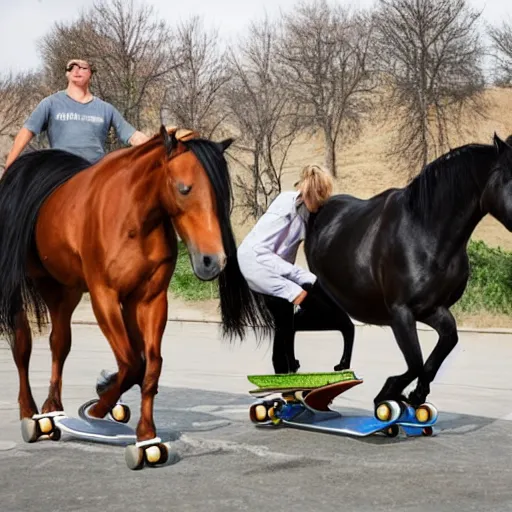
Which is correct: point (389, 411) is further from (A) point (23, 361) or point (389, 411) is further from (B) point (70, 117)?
(B) point (70, 117)

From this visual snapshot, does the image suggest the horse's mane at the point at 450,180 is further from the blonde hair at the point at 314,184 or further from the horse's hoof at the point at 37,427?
the horse's hoof at the point at 37,427

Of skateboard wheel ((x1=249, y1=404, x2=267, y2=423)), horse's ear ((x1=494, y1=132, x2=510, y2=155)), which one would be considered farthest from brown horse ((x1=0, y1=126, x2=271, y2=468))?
horse's ear ((x1=494, y1=132, x2=510, y2=155))

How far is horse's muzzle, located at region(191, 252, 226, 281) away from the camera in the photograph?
17.5ft

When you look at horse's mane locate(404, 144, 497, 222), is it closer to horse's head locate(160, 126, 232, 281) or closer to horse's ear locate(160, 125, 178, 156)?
horse's head locate(160, 126, 232, 281)

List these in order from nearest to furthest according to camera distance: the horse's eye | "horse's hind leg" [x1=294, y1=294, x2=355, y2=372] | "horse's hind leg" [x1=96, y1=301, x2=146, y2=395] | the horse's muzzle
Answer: the horse's muzzle → the horse's eye → "horse's hind leg" [x1=96, y1=301, x2=146, y2=395] → "horse's hind leg" [x1=294, y1=294, x2=355, y2=372]

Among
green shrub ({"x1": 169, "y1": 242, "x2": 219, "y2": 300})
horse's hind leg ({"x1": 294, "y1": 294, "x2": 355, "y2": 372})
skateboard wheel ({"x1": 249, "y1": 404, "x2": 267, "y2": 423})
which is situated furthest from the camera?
green shrub ({"x1": 169, "y1": 242, "x2": 219, "y2": 300})

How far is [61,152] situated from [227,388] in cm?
343

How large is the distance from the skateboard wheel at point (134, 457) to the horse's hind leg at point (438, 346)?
1.97 meters

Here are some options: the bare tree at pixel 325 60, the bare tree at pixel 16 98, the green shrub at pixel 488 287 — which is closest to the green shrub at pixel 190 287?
the green shrub at pixel 488 287

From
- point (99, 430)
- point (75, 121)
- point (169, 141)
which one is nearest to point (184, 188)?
point (169, 141)

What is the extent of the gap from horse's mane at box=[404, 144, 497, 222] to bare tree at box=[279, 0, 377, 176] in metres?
29.6

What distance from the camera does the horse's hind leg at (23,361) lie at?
675 centimetres

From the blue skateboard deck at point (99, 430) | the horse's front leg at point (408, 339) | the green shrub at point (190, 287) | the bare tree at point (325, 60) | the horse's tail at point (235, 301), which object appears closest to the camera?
the blue skateboard deck at point (99, 430)

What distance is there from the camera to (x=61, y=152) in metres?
6.70
